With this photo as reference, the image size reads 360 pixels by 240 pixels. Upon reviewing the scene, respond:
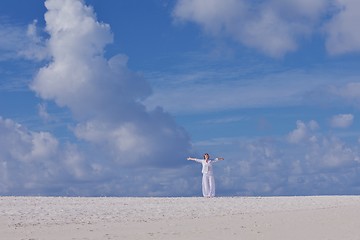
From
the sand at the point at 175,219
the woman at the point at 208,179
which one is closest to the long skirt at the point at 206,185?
the woman at the point at 208,179

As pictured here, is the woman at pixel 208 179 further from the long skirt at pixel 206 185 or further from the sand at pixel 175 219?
the sand at pixel 175 219

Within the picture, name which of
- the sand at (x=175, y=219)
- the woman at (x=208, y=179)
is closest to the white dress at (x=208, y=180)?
the woman at (x=208, y=179)

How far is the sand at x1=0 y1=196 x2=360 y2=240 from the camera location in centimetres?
2186

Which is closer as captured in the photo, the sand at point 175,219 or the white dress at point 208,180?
the sand at point 175,219

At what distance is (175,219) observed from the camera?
2536 centimetres

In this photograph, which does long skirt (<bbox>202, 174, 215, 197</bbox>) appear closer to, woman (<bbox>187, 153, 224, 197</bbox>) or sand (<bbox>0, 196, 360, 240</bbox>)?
woman (<bbox>187, 153, 224, 197</bbox>)

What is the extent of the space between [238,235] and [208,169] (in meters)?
17.4

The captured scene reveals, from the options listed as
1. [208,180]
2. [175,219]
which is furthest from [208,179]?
[175,219]

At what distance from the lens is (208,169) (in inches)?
1547

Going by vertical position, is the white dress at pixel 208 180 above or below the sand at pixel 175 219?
above

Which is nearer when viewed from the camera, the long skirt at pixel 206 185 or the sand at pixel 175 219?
the sand at pixel 175 219

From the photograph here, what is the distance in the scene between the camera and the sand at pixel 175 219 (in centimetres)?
2186

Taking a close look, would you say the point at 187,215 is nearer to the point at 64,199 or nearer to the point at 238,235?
the point at 238,235

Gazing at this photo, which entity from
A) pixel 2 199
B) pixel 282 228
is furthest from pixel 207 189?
pixel 282 228
